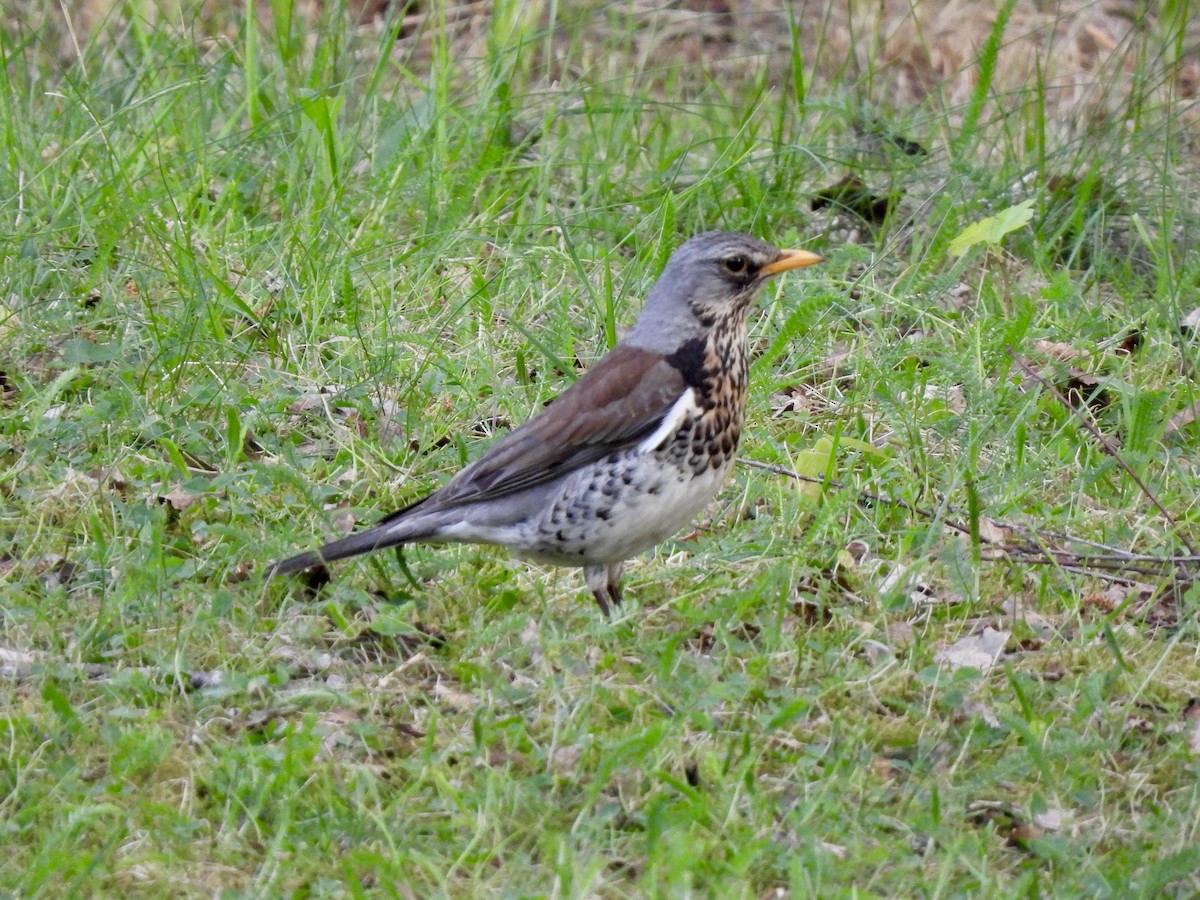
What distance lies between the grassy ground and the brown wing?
1.05 ft

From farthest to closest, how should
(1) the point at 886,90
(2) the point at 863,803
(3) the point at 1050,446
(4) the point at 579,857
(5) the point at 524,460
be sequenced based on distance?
(1) the point at 886,90, (3) the point at 1050,446, (5) the point at 524,460, (2) the point at 863,803, (4) the point at 579,857

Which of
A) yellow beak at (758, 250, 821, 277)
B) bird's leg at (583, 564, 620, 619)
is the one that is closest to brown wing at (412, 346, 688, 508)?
bird's leg at (583, 564, 620, 619)

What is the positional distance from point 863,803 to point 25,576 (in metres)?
2.31

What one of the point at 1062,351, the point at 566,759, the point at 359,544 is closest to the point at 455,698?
the point at 566,759

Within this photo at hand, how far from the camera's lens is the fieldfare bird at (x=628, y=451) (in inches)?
167

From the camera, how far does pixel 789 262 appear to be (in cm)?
454

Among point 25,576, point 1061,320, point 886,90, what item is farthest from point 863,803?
point 886,90

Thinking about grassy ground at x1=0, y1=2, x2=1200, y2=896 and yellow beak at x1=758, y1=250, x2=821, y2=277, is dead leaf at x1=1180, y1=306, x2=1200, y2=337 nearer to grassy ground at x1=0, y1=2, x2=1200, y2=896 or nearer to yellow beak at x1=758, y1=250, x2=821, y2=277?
grassy ground at x1=0, y1=2, x2=1200, y2=896

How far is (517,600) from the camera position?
454 centimetres

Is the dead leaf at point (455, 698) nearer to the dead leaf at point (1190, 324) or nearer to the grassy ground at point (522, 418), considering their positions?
the grassy ground at point (522, 418)

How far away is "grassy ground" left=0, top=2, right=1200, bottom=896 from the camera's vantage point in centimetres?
349

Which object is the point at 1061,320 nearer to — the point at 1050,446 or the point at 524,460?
the point at 1050,446

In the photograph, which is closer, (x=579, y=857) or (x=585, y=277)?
(x=579, y=857)

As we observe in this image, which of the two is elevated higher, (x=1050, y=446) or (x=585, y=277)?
(x=585, y=277)
